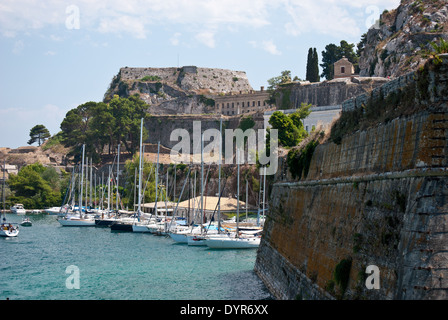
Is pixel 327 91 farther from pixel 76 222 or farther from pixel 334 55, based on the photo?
pixel 76 222

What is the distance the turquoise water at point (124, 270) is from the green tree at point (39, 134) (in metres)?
71.3

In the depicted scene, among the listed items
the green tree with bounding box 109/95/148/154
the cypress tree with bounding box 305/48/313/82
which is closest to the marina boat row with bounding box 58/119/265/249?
the green tree with bounding box 109/95/148/154

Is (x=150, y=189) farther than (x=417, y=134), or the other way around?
(x=150, y=189)

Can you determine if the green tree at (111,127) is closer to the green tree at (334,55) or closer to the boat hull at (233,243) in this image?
the green tree at (334,55)

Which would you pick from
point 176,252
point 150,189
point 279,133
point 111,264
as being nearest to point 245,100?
point 150,189

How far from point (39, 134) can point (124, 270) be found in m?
91.2

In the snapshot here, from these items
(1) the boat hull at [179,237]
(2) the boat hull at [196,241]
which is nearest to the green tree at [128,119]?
(1) the boat hull at [179,237]

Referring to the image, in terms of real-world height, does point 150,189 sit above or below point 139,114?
below

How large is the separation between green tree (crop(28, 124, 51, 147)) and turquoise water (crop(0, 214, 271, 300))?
7132 cm

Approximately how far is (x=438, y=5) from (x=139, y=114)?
45.6 meters

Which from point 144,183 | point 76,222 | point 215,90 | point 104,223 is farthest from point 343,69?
point 76,222

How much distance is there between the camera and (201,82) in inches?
3915

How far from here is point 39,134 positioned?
112312 mm

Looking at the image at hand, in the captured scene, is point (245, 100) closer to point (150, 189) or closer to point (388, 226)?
point (150, 189)
